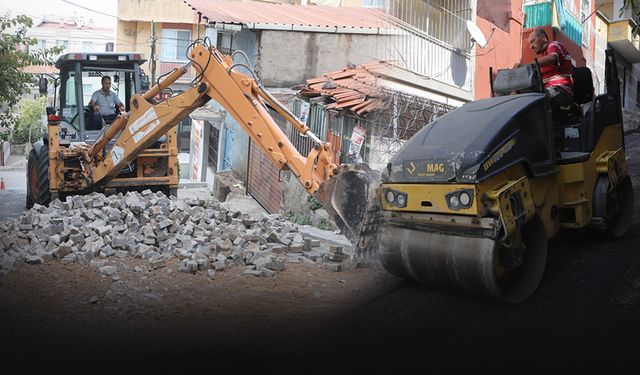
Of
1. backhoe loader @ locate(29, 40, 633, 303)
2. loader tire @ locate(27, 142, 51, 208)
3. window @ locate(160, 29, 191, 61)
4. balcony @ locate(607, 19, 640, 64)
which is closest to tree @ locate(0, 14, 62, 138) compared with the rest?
loader tire @ locate(27, 142, 51, 208)

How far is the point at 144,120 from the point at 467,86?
513 cm

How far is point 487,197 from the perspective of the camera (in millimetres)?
4914

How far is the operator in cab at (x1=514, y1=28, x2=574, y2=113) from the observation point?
6.53 metres

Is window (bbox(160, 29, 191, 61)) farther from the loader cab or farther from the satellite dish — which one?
the satellite dish

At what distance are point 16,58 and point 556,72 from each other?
11895mm

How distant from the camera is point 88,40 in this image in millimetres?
20062

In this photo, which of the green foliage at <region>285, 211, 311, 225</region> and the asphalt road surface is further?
the green foliage at <region>285, 211, 311, 225</region>

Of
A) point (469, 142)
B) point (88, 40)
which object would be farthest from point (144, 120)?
point (88, 40)

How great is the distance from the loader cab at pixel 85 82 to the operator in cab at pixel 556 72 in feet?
22.5

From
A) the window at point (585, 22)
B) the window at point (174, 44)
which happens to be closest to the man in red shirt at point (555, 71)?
the window at point (585, 22)

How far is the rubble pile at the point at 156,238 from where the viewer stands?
7180mm

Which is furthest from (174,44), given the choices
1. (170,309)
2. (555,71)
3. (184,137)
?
(170,309)

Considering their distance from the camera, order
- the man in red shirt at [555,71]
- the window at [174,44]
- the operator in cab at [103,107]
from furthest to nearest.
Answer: the window at [174,44], the operator in cab at [103,107], the man in red shirt at [555,71]

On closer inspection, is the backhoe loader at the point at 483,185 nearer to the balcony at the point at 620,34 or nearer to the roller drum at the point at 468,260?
the roller drum at the point at 468,260
